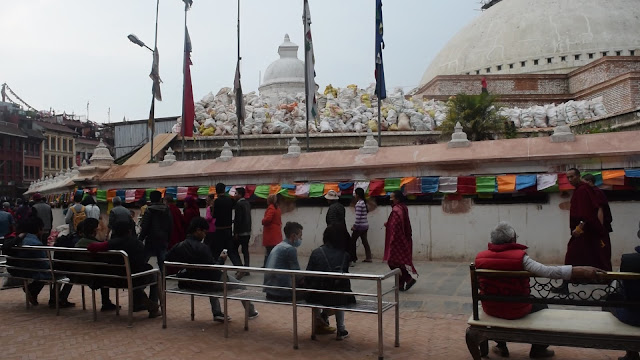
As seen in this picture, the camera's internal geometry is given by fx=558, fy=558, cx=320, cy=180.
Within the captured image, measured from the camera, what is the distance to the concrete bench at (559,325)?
14.5 feet

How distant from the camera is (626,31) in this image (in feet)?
126

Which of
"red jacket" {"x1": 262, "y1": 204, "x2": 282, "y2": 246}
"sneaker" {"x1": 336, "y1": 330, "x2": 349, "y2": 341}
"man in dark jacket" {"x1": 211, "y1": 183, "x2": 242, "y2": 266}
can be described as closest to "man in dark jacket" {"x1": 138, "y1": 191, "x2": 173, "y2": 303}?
"man in dark jacket" {"x1": 211, "y1": 183, "x2": 242, "y2": 266}

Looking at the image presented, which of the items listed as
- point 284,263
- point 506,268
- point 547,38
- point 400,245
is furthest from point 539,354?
point 547,38

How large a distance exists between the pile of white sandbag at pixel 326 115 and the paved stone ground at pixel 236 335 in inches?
629

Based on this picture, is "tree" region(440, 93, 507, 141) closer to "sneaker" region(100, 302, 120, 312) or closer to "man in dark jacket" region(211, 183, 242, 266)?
"man in dark jacket" region(211, 183, 242, 266)

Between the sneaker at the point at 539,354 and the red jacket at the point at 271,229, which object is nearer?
the sneaker at the point at 539,354

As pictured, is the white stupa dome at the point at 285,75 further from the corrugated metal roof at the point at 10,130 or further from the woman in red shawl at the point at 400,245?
the corrugated metal roof at the point at 10,130

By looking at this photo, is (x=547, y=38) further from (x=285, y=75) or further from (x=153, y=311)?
(x=153, y=311)

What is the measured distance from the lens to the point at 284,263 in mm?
6281

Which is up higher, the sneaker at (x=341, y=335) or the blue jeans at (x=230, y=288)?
the blue jeans at (x=230, y=288)

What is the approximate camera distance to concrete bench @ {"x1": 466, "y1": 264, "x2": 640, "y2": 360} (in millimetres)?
4418

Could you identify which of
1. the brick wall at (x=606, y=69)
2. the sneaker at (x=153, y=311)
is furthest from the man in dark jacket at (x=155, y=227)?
the brick wall at (x=606, y=69)

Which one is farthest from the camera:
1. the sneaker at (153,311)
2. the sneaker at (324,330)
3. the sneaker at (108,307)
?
the sneaker at (108,307)

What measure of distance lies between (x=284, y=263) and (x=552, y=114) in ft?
74.8
